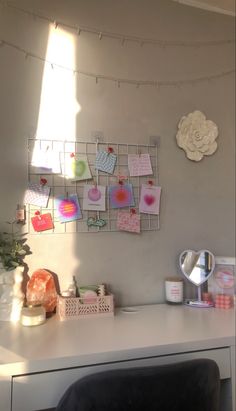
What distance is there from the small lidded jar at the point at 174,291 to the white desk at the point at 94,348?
0.16m

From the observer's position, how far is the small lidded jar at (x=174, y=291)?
4.75 feet

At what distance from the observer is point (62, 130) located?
4.61 feet

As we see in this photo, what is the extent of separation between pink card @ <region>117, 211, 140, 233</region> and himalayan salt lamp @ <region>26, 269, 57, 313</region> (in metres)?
0.38

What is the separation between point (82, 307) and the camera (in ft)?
4.12

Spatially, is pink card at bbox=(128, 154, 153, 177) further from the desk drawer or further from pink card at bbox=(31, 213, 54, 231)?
the desk drawer

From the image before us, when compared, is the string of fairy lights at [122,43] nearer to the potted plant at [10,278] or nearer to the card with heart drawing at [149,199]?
the card with heart drawing at [149,199]

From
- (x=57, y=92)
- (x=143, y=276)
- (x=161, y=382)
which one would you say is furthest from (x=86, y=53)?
(x=161, y=382)

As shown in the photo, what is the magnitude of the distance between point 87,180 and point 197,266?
0.64 m

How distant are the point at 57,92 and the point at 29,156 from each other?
314mm

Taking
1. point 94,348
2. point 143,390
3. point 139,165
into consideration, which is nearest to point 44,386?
point 94,348

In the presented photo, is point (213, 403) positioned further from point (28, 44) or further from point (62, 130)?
point (28, 44)

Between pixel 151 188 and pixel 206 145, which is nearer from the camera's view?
pixel 151 188

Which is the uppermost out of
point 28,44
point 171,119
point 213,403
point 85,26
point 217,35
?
point 217,35

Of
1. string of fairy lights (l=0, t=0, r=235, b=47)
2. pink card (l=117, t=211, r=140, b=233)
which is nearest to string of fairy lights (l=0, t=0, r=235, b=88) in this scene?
string of fairy lights (l=0, t=0, r=235, b=47)
